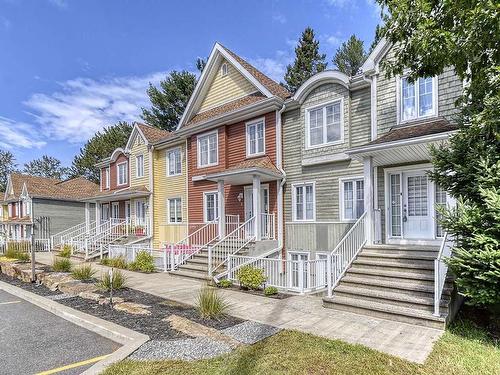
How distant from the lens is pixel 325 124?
12883mm

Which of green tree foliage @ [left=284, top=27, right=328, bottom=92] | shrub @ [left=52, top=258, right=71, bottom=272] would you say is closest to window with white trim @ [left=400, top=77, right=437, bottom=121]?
shrub @ [left=52, top=258, right=71, bottom=272]

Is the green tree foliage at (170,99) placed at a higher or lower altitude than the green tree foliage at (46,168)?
higher

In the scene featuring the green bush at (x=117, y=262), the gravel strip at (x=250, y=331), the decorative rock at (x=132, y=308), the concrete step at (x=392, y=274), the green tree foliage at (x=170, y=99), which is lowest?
the green bush at (x=117, y=262)

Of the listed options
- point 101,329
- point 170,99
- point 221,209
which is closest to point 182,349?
point 101,329

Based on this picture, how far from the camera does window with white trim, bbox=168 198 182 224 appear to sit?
1948cm

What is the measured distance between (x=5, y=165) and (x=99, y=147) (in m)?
37.5

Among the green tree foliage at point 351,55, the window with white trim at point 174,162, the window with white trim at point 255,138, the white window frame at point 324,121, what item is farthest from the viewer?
the green tree foliage at point 351,55

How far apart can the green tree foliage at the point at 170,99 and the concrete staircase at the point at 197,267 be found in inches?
965

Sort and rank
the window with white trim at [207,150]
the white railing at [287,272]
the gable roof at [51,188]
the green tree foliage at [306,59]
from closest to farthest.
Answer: the white railing at [287,272]
the window with white trim at [207,150]
the gable roof at [51,188]
the green tree foliage at [306,59]

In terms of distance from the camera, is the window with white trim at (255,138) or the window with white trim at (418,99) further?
the window with white trim at (255,138)

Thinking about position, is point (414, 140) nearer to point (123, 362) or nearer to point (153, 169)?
point (123, 362)

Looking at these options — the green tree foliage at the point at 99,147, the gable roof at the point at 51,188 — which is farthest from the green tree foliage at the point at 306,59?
the gable roof at the point at 51,188

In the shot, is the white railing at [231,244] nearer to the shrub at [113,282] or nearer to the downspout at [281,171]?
the downspout at [281,171]

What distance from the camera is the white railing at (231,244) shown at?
12.6 meters
